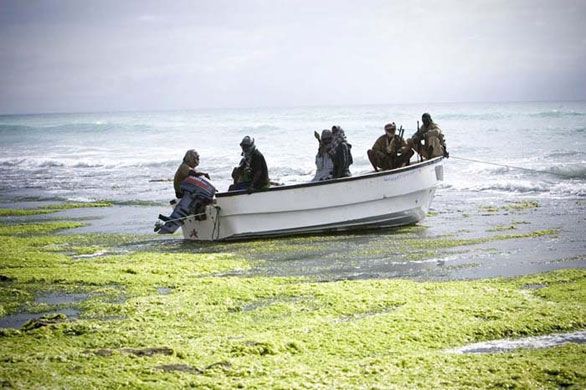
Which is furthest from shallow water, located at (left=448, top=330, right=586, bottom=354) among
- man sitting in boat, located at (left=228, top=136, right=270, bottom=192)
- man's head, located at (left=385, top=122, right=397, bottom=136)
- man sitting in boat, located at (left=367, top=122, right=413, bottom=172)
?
man sitting in boat, located at (left=367, top=122, right=413, bottom=172)

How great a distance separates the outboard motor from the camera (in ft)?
46.6

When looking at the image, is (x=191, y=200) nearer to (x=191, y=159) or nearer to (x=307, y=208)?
(x=191, y=159)

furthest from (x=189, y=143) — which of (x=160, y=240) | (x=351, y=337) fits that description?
(x=351, y=337)

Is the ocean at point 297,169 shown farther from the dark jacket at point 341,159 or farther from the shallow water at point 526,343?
the shallow water at point 526,343

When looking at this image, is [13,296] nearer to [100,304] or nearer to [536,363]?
[100,304]

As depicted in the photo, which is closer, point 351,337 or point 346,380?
point 346,380

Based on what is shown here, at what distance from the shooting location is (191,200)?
1438 cm

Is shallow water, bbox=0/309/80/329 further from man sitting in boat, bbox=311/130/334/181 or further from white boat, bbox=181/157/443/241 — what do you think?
man sitting in boat, bbox=311/130/334/181

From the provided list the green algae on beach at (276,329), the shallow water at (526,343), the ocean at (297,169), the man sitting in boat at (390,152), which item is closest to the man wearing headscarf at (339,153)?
the man sitting in boat at (390,152)

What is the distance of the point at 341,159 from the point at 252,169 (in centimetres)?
195

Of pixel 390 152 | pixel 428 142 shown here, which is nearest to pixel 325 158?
pixel 390 152

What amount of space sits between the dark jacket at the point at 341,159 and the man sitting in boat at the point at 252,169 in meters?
1.53

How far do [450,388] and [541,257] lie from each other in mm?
6295

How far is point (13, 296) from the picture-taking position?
29.9 ft
